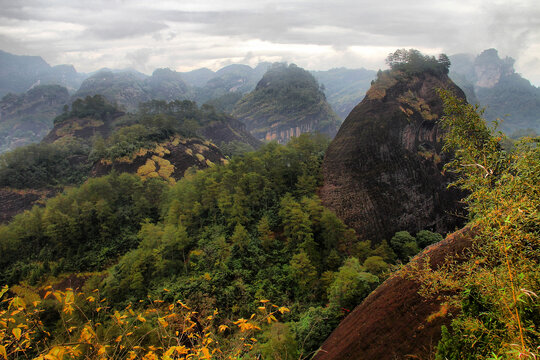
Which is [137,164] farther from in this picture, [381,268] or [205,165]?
[381,268]

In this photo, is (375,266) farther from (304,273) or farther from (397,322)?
(397,322)

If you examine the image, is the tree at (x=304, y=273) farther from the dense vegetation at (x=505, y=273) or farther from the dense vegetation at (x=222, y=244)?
the dense vegetation at (x=505, y=273)

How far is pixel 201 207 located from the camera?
21.1 meters

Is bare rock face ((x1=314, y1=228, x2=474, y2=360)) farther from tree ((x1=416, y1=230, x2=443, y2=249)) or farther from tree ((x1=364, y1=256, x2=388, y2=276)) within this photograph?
tree ((x1=416, y1=230, x2=443, y2=249))

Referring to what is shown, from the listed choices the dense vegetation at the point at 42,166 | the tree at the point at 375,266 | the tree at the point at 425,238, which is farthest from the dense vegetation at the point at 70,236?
the tree at the point at 425,238

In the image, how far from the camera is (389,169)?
21422 millimetres

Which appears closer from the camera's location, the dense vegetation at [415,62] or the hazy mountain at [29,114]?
the dense vegetation at [415,62]

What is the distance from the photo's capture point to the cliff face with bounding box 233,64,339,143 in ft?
325

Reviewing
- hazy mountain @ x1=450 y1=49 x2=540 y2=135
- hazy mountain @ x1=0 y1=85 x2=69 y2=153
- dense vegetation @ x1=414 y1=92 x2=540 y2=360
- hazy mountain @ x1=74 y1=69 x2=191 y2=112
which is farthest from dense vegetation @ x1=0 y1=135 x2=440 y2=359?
hazy mountain @ x1=0 y1=85 x2=69 y2=153

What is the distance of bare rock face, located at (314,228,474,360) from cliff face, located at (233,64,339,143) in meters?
89.1

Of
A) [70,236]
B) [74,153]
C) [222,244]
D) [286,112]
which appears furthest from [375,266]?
[286,112]

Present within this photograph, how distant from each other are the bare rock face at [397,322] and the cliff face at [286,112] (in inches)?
3507

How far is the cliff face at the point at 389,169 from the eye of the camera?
20172 millimetres

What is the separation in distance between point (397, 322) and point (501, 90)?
177m
